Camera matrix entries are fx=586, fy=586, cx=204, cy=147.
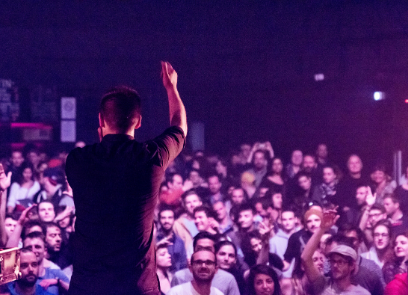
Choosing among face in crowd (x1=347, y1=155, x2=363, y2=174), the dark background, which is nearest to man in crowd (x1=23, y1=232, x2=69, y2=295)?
face in crowd (x1=347, y1=155, x2=363, y2=174)

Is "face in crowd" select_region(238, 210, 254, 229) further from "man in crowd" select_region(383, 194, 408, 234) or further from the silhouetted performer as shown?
the silhouetted performer

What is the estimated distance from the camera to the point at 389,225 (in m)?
4.60

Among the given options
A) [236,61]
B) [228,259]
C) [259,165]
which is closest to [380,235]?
[228,259]

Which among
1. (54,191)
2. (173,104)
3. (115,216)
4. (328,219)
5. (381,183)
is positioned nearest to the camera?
(115,216)

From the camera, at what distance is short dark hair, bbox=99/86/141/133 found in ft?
5.08

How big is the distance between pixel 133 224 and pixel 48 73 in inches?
362

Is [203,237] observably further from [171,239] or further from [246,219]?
[246,219]

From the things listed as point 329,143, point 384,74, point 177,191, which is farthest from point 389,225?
point 329,143

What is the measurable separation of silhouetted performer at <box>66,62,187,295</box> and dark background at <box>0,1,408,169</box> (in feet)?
22.2

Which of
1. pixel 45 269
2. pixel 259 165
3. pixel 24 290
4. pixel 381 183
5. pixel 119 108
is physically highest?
pixel 119 108

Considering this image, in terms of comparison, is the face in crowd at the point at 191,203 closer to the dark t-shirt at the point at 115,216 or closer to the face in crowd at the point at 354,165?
the face in crowd at the point at 354,165

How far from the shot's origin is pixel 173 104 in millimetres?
1697

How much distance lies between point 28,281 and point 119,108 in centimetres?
294

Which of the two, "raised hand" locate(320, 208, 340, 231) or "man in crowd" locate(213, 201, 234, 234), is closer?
"raised hand" locate(320, 208, 340, 231)
